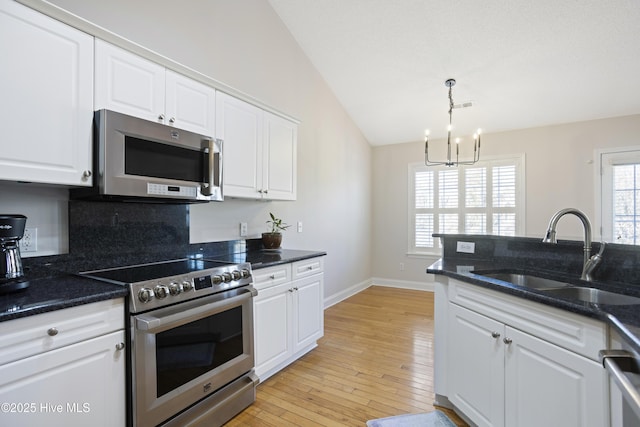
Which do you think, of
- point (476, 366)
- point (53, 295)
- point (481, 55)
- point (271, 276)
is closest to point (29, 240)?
point (53, 295)

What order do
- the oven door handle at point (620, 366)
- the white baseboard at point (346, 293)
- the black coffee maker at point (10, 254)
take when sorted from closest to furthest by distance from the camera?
the oven door handle at point (620, 366) < the black coffee maker at point (10, 254) < the white baseboard at point (346, 293)

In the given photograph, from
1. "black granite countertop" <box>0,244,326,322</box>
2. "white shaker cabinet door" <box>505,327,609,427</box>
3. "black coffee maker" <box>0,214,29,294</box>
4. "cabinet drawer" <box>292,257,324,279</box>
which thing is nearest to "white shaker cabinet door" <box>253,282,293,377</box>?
"cabinet drawer" <box>292,257,324,279</box>

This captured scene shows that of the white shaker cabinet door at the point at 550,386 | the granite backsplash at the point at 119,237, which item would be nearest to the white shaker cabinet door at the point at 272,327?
the granite backsplash at the point at 119,237

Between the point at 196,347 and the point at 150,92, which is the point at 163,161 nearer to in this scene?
the point at 150,92

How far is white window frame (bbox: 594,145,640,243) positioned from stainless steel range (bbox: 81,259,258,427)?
4551 millimetres

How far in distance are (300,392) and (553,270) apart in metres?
1.89

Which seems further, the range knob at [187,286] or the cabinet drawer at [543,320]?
the range knob at [187,286]

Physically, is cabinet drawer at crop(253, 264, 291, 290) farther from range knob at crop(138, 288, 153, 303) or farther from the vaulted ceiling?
the vaulted ceiling

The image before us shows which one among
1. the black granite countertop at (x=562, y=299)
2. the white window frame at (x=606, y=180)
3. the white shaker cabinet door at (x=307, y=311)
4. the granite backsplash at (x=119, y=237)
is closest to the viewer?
the black granite countertop at (x=562, y=299)

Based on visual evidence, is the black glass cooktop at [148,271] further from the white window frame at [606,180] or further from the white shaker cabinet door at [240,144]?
the white window frame at [606,180]

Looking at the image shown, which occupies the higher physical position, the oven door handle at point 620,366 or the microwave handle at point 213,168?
the microwave handle at point 213,168

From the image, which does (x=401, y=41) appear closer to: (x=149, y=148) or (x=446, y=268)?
(x=446, y=268)

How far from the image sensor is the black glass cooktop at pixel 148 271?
170 centimetres

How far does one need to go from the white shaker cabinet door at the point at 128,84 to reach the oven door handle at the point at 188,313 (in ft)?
3.79
